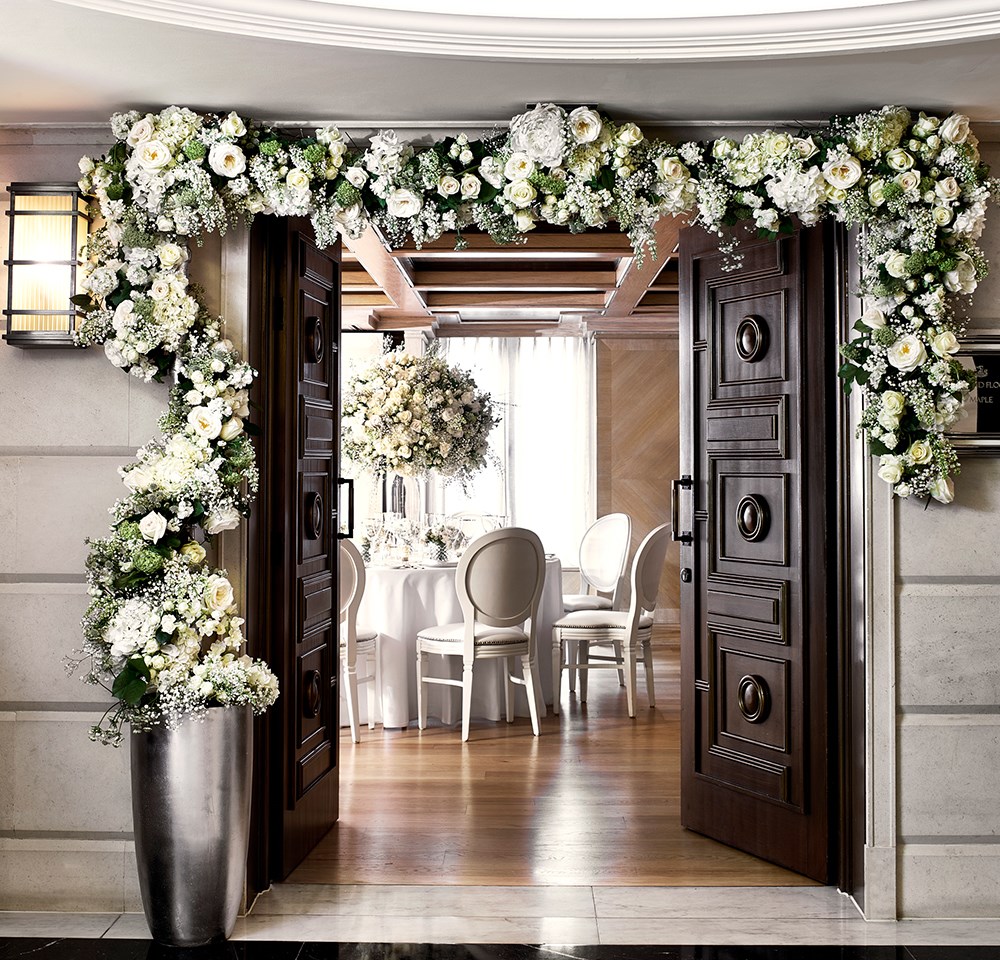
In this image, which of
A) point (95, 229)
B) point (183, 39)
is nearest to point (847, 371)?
point (183, 39)

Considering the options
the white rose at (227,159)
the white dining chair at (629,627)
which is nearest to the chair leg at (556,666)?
the white dining chair at (629,627)

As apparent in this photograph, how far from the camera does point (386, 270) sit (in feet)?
21.2

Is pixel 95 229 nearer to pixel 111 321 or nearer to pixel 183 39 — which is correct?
pixel 111 321

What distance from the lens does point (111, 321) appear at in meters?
3.26

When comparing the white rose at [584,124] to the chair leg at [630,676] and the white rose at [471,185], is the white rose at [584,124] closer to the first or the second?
the white rose at [471,185]

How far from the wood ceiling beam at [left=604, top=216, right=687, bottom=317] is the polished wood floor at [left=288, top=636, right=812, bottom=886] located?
233cm

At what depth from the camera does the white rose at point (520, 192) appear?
125 inches

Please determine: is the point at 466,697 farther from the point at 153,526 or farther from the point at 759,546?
the point at 153,526

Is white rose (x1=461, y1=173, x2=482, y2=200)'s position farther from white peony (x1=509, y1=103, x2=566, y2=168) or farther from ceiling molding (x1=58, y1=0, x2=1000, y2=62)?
ceiling molding (x1=58, y1=0, x2=1000, y2=62)

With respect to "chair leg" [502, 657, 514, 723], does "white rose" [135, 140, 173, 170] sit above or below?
above

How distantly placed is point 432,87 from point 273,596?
171 cm

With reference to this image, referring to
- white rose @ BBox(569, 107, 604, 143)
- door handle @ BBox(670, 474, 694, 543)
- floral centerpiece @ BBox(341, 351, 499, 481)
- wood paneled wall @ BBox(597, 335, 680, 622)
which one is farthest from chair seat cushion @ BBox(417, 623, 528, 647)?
wood paneled wall @ BBox(597, 335, 680, 622)

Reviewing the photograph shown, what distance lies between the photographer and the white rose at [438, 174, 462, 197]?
3.23m

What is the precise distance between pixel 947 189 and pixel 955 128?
19 cm
